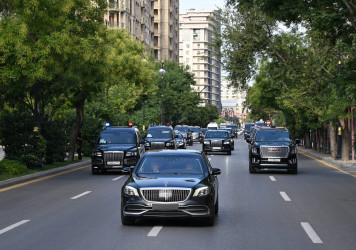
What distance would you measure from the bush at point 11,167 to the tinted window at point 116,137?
13.0ft

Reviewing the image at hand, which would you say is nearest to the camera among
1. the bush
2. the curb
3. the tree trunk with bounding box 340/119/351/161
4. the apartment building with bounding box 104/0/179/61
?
the curb

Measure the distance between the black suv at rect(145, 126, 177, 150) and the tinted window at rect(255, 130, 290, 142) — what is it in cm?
1252

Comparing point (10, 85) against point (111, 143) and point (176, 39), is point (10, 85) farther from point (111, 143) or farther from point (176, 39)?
point (176, 39)

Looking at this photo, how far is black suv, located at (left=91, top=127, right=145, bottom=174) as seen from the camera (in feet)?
93.6

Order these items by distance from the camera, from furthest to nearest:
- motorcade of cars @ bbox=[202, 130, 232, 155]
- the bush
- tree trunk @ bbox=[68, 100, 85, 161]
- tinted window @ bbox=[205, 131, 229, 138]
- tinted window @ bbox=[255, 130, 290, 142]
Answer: tinted window @ bbox=[205, 131, 229, 138] → motorcade of cars @ bbox=[202, 130, 232, 155] → tree trunk @ bbox=[68, 100, 85, 161] → tinted window @ bbox=[255, 130, 290, 142] → the bush

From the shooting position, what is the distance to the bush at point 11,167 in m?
26.2

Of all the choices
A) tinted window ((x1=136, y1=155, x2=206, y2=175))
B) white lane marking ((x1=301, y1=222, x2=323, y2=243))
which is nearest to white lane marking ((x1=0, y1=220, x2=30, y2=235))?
tinted window ((x1=136, y1=155, x2=206, y2=175))

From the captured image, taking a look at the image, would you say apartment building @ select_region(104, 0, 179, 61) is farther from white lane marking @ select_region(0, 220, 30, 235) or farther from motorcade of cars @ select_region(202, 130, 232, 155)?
white lane marking @ select_region(0, 220, 30, 235)

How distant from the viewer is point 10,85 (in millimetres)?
28188

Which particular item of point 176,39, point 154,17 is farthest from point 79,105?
point 176,39

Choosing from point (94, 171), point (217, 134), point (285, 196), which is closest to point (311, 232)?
point (285, 196)

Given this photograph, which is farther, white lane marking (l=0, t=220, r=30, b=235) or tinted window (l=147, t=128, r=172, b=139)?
tinted window (l=147, t=128, r=172, b=139)

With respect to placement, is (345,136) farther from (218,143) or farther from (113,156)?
(113,156)

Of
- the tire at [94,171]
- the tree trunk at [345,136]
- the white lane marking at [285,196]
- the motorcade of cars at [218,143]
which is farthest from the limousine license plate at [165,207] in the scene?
the motorcade of cars at [218,143]
